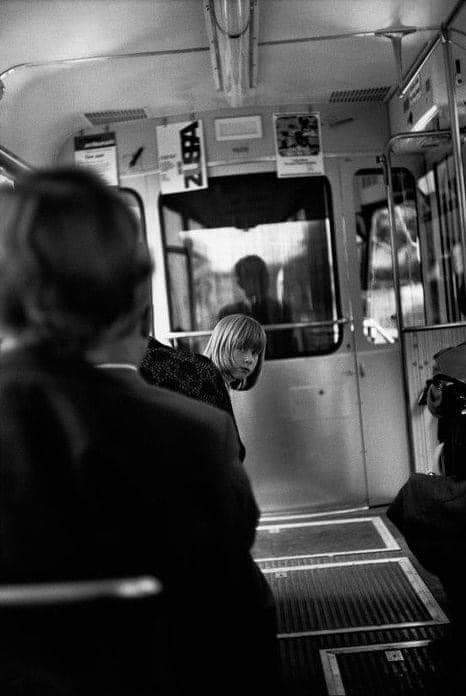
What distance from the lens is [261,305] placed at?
5184 mm

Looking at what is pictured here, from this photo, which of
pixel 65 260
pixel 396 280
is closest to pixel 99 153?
pixel 396 280

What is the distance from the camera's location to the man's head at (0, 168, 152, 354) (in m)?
1.04

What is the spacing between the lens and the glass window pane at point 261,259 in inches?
204

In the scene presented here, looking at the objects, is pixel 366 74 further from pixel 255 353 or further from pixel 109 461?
pixel 109 461

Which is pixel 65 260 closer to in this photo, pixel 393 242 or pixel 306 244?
pixel 393 242

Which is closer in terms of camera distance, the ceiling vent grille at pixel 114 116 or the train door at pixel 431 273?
the train door at pixel 431 273

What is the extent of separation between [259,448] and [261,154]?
2.00 metres

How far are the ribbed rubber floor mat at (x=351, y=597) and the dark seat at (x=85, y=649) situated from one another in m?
2.25

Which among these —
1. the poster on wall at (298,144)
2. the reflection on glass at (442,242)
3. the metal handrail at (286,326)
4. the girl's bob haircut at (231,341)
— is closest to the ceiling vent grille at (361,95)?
the poster on wall at (298,144)

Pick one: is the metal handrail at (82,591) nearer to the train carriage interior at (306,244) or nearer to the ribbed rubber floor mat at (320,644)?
the ribbed rubber floor mat at (320,644)

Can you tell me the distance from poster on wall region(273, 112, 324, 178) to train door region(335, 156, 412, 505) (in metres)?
0.21

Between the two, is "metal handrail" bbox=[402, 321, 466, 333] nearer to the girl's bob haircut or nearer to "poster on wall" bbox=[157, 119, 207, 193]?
the girl's bob haircut

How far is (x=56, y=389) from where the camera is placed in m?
1.05

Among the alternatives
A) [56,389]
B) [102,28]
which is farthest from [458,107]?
[56,389]
